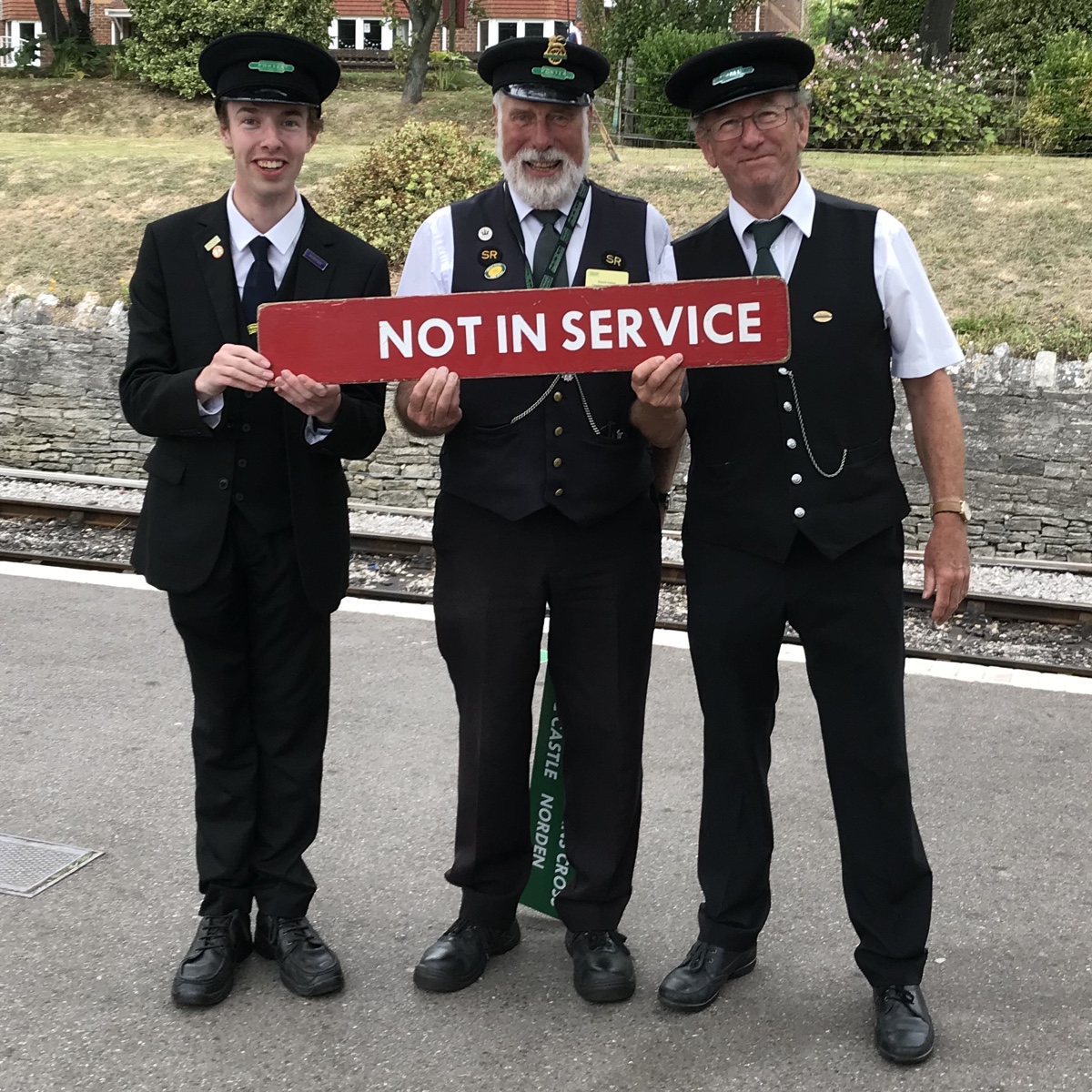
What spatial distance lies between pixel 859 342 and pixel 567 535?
857mm

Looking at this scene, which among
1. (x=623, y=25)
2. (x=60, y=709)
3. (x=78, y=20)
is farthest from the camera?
(x=78, y=20)

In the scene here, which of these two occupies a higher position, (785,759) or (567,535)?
(567,535)

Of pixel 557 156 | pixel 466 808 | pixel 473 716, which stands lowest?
pixel 466 808

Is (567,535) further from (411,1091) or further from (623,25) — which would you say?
(623,25)

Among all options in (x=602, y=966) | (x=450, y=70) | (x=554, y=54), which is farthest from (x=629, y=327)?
(x=450, y=70)

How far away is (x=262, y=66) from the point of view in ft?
11.4

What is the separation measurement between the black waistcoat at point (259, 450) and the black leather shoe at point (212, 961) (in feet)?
3.65

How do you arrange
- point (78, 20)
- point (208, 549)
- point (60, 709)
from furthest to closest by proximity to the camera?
point (78, 20) < point (60, 709) < point (208, 549)

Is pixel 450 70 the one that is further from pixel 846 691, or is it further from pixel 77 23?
pixel 846 691

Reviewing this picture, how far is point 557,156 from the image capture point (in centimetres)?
352

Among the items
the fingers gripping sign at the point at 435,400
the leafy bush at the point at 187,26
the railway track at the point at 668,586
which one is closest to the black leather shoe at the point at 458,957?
the fingers gripping sign at the point at 435,400

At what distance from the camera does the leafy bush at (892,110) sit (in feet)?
60.6

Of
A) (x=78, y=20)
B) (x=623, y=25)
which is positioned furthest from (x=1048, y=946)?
(x=78, y=20)

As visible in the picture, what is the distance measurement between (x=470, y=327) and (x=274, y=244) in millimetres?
633
